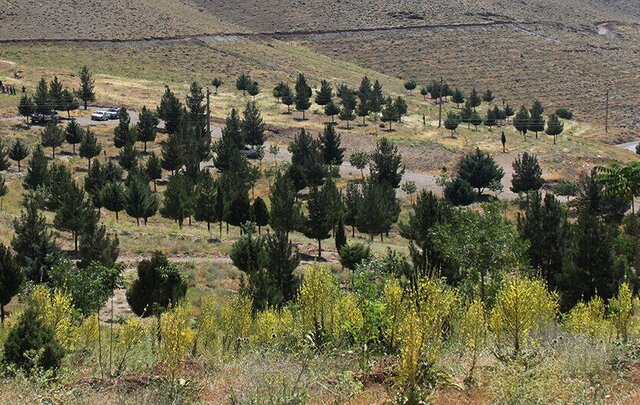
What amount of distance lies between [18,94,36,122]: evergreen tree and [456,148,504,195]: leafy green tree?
41.4 metres

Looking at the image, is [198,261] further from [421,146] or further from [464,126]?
[464,126]

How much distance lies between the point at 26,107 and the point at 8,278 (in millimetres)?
49287

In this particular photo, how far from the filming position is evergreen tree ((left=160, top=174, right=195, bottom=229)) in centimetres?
4716

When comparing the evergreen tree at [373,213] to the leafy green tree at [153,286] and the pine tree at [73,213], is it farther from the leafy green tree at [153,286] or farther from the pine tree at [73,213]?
the leafy green tree at [153,286]

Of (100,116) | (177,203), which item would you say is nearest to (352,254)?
(177,203)

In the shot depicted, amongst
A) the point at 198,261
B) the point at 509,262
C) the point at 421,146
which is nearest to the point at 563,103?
the point at 421,146

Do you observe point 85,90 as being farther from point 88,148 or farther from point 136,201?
point 136,201

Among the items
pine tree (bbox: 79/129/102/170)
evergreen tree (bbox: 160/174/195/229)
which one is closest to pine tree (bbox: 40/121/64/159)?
pine tree (bbox: 79/129/102/170)

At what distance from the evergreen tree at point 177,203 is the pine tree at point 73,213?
8454mm

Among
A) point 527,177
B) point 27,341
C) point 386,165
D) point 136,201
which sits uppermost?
point 27,341

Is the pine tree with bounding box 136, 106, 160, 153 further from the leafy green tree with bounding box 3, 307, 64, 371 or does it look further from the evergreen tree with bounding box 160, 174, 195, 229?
the leafy green tree with bounding box 3, 307, 64, 371

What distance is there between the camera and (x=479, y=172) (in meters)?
63.9

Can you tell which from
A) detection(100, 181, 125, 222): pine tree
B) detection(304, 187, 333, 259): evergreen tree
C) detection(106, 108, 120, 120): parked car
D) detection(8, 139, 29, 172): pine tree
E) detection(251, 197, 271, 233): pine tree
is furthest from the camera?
detection(106, 108, 120, 120): parked car

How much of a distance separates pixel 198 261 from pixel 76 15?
96.4 m
